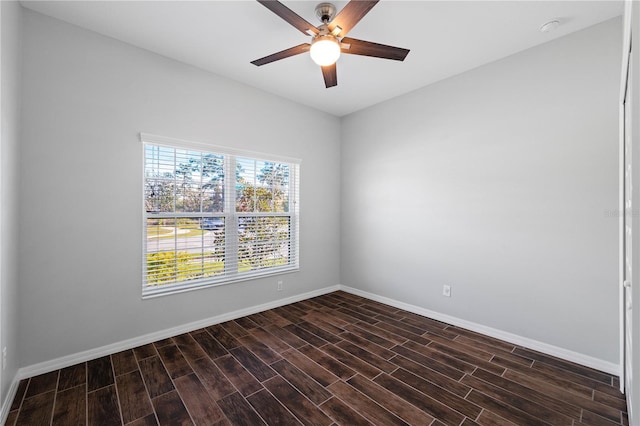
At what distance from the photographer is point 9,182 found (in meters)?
1.91

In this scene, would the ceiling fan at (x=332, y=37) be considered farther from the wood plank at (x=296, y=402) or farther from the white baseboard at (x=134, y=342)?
the white baseboard at (x=134, y=342)

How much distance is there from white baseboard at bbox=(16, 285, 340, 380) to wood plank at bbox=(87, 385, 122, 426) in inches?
21.8

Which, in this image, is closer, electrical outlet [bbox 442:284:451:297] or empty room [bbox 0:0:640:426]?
empty room [bbox 0:0:640:426]

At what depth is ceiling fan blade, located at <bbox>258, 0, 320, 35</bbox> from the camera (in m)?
1.67

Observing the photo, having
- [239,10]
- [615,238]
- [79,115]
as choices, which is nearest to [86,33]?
[79,115]

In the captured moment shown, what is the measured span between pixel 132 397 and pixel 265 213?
2247 mm

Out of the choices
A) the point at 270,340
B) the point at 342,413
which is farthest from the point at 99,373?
the point at 342,413

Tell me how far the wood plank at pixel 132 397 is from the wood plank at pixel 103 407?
0.03 m

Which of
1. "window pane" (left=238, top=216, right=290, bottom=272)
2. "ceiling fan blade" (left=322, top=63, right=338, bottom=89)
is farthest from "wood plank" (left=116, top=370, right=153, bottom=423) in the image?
"ceiling fan blade" (left=322, top=63, right=338, bottom=89)

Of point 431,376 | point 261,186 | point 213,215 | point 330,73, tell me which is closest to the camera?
point 431,376

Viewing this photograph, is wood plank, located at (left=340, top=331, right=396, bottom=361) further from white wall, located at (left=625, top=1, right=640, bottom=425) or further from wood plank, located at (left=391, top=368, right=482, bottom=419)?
white wall, located at (left=625, top=1, right=640, bottom=425)

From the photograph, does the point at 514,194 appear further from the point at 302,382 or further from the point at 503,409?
the point at 302,382

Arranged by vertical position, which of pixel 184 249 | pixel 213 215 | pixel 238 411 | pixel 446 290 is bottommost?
pixel 238 411

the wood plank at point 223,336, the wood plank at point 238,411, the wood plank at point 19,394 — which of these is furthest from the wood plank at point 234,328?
the wood plank at point 19,394
